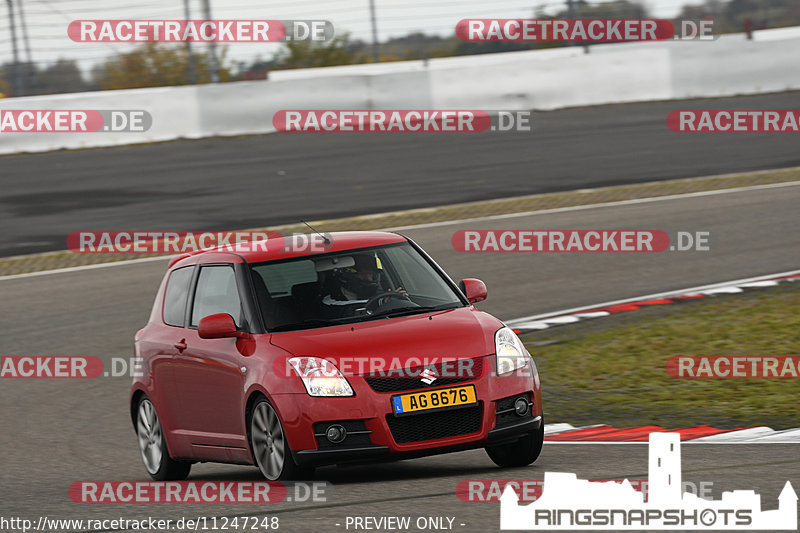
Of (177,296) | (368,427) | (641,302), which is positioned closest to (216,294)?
(177,296)

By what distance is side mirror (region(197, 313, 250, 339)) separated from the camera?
26.2 feet

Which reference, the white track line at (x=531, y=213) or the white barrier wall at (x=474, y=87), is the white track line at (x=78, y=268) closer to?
the white track line at (x=531, y=213)

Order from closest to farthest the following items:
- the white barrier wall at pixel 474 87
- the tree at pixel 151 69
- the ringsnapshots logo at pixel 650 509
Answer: the ringsnapshots logo at pixel 650 509 < the white barrier wall at pixel 474 87 < the tree at pixel 151 69

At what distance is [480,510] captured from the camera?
6387 millimetres

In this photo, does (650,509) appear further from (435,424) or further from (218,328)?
(218,328)

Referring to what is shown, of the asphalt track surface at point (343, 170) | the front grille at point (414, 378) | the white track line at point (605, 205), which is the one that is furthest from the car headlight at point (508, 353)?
the asphalt track surface at point (343, 170)

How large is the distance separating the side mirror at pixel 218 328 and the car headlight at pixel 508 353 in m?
1.43

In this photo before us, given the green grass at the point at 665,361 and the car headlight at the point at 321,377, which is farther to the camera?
the green grass at the point at 665,361

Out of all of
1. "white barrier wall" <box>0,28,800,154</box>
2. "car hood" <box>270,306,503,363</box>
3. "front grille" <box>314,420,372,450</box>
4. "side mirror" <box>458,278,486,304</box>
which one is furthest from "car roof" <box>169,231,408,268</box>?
"white barrier wall" <box>0,28,800,154</box>

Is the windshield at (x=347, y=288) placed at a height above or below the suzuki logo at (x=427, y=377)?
above

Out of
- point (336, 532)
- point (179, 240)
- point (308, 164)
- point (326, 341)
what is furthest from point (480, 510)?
point (308, 164)

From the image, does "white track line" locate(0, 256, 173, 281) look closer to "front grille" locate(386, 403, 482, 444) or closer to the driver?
the driver

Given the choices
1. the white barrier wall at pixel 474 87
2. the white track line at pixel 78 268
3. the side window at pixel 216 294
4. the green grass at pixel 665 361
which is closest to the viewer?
the side window at pixel 216 294

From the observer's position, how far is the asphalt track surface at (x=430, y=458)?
700cm
